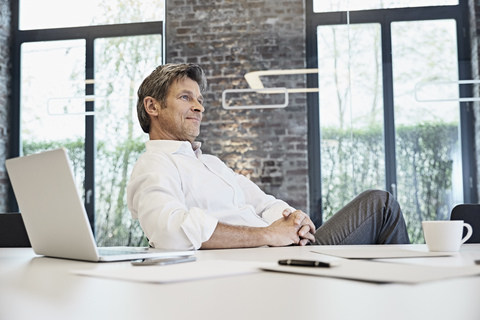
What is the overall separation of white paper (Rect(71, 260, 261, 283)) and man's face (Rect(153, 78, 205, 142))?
1.63 m

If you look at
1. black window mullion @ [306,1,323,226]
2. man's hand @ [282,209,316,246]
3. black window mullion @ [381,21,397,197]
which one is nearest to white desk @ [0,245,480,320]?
man's hand @ [282,209,316,246]

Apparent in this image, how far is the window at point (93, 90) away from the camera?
16.1ft

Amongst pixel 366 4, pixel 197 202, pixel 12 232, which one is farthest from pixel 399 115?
pixel 12 232

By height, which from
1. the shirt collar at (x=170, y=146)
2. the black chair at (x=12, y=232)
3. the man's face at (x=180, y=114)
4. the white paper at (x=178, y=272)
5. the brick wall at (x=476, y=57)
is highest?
the brick wall at (x=476, y=57)

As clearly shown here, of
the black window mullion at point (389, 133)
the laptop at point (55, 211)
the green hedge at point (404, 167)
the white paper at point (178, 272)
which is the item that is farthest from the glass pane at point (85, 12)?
the white paper at point (178, 272)

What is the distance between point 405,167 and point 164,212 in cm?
315

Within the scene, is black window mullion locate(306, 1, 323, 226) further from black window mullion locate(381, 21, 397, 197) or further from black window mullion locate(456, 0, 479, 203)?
black window mullion locate(456, 0, 479, 203)

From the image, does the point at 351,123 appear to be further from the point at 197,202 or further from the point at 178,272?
the point at 178,272

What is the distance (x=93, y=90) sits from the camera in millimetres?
4996

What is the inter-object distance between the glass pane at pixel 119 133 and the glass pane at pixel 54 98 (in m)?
0.18

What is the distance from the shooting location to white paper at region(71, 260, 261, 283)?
80cm

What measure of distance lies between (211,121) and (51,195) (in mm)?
A: 3494

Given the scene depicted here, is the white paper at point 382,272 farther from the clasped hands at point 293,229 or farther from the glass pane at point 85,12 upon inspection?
the glass pane at point 85,12

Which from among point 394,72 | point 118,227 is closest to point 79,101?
point 118,227
